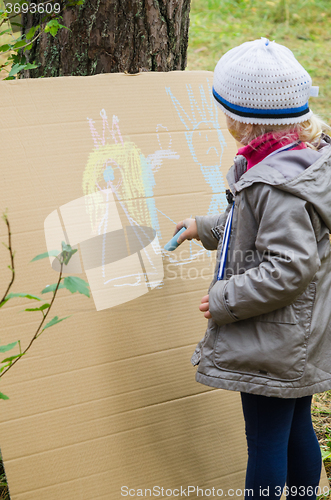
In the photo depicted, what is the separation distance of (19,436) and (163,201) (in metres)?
0.77

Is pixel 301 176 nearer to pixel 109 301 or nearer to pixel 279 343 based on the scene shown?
pixel 279 343

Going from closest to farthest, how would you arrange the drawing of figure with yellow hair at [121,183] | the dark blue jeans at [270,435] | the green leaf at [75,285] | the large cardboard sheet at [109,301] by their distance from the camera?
the green leaf at [75,285] → the dark blue jeans at [270,435] → the large cardboard sheet at [109,301] → the drawing of figure with yellow hair at [121,183]

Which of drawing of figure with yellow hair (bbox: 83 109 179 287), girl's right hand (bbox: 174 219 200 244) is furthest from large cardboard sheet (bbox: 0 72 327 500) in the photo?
girl's right hand (bbox: 174 219 200 244)

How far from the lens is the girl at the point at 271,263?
93 cm

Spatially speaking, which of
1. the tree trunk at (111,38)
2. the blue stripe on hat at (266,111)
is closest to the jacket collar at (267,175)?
the blue stripe on hat at (266,111)

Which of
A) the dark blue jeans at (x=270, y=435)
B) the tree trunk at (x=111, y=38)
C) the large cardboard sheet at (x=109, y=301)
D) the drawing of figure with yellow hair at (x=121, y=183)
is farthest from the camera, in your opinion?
the tree trunk at (x=111, y=38)

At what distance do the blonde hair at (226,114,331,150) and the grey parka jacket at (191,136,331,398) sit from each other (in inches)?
1.6

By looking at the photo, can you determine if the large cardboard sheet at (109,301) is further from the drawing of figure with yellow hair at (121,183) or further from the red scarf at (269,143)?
the red scarf at (269,143)

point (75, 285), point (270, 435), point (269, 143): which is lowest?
point (270, 435)

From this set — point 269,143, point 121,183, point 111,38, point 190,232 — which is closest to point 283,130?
point 269,143

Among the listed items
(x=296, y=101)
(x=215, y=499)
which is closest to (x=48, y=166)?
(x=296, y=101)

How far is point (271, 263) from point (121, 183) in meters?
0.60

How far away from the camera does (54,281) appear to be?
125 centimetres

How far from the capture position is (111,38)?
150 cm
